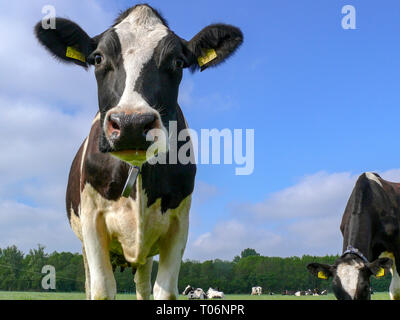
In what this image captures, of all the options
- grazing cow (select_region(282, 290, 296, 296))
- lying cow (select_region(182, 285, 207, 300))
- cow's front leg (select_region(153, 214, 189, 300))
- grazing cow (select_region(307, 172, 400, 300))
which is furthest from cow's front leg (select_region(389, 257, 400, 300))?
grazing cow (select_region(282, 290, 296, 296))

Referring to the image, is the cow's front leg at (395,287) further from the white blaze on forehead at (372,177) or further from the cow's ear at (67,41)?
the cow's ear at (67,41)

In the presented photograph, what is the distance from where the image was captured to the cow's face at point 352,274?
979 cm

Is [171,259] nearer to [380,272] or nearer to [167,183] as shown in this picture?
[167,183]

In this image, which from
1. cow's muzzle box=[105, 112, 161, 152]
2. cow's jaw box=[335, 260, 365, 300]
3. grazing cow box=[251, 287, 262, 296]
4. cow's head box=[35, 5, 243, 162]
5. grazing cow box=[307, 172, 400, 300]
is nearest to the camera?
cow's muzzle box=[105, 112, 161, 152]

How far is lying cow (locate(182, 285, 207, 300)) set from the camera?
26062 mm

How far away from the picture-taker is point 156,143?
4363 millimetres

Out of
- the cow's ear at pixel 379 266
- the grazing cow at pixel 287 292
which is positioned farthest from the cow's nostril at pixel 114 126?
the grazing cow at pixel 287 292

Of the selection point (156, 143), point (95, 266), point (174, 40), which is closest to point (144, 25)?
point (174, 40)

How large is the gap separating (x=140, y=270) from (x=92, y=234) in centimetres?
306

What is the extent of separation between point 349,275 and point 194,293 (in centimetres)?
1728

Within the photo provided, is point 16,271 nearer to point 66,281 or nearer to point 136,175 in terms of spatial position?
point 66,281

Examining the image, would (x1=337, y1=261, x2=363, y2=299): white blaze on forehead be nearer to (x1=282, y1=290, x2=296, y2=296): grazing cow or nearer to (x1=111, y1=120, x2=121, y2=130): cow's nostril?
(x1=111, y1=120, x2=121, y2=130): cow's nostril

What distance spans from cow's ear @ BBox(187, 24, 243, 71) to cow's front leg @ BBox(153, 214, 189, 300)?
2.06 metres

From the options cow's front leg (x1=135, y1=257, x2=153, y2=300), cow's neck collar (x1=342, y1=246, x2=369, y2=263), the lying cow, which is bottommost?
cow's front leg (x1=135, y1=257, x2=153, y2=300)
